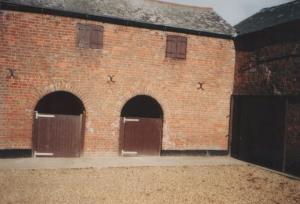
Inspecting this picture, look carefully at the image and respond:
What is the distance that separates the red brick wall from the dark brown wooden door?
40 cm

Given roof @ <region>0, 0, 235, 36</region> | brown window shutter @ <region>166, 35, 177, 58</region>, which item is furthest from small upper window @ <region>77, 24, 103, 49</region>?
brown window shutter @ <region>166, 35, 177, 58</region>

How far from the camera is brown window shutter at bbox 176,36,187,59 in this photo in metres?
15.0

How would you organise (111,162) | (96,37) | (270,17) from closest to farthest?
(111,162) < (96,37) < (270,17)

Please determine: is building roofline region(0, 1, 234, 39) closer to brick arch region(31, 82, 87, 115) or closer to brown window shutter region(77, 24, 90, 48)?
brown window shutter region(77, 24, 90, 48)

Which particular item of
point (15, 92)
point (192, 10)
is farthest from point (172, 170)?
point (192, 10)

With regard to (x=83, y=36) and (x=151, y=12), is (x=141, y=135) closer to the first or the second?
(x=83, y=36)

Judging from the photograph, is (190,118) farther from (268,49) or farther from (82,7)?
(82,7)

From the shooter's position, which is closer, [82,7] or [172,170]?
[172,170]

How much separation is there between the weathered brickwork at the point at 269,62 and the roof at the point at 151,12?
1417 mm

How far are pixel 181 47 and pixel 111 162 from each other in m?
6.04

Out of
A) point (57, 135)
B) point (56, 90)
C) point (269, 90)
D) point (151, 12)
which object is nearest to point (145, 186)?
point (57, 135)

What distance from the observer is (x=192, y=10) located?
1700 centimetres

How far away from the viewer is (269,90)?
45.1 feet

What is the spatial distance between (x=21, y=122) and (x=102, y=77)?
3666mm
